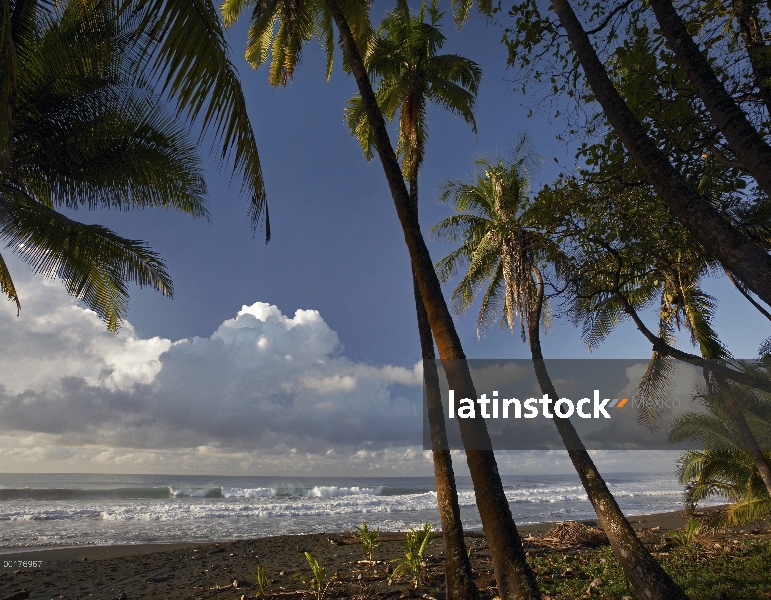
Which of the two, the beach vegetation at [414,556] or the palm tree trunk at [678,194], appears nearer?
the palm tree trunk at [678,194]

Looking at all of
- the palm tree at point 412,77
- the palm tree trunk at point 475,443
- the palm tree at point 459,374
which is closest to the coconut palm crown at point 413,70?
the palm tree at point 412,77

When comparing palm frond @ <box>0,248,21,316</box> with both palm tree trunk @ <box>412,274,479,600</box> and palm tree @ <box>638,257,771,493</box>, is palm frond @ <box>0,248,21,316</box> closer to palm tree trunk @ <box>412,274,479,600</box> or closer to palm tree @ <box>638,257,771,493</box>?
palm tree trunk @ <box>412,274,479,600</box>

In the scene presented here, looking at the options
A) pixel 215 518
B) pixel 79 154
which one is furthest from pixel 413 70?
pixel 215 518

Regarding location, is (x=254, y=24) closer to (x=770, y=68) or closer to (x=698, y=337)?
(x=770, y=68)

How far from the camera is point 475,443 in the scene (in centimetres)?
394

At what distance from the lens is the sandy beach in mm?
7738

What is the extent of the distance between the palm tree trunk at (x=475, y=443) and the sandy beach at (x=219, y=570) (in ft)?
12.7

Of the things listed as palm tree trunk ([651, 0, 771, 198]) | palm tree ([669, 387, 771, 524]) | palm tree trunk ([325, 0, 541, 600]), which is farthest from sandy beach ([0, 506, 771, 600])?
palm tree trunk ([651, 0, 771, 198])

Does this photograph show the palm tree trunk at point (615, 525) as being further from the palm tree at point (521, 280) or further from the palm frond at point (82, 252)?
the palm frond at point (82, 252)

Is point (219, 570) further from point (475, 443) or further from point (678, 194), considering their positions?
point (678, 194)

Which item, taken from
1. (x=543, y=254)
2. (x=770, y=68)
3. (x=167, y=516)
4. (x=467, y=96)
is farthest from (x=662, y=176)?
(x=167, y=516)

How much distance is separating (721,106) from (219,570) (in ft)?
36.1

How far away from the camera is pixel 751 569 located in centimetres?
731

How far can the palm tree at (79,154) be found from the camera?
7266mm
